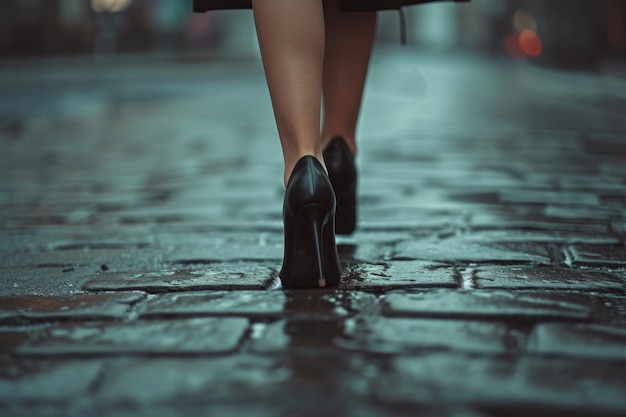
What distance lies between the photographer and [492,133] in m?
6.64

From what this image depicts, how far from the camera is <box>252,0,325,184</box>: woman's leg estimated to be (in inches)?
78.4

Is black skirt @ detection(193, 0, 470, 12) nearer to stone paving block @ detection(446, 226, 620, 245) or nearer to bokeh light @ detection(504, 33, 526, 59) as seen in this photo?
stone paving block @ detection(446, 226, 620, 245)

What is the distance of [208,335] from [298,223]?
413 mm

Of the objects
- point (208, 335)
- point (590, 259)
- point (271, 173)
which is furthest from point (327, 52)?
point (271, 173)

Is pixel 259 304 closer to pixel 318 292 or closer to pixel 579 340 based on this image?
pixel 318 292

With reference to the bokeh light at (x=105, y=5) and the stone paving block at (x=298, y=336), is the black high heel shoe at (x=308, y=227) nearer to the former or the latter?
the stone paving block at (x=298, y=336)

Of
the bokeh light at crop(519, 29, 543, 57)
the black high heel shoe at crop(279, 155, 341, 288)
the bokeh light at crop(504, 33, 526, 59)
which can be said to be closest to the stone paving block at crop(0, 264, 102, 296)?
the black high heel shoe at crop(279, 155, 341, 288)

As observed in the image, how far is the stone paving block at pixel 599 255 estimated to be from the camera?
237 centimetres

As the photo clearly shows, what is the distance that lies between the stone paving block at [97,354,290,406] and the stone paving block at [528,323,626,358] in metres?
0.47

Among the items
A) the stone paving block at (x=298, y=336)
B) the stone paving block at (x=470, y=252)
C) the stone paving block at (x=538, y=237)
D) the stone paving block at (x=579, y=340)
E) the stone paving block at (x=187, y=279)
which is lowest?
the stone paving block at (x=538, y=237)

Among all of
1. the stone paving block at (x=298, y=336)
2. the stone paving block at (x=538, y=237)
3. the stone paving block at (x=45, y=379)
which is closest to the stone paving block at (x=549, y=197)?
the stone paving block at (x=538, y=237)

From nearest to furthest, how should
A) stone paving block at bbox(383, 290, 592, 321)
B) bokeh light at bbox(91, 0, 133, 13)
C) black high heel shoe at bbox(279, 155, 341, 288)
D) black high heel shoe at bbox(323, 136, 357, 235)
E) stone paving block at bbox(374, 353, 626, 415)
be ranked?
stone paving block at bbox(374, 353, 626, 415), stone paving block at bbox(383, 290, 592, 321), black high heel shoe at bbox(279, 155, 341, 288), black high heel shoe at bbox(323, 136, 357, 235), bokeh light at bbox(91, 0, 133, 13)

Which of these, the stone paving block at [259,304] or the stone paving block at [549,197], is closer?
the stone paving block at [259,304]

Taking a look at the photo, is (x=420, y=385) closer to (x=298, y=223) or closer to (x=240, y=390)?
(x=240, y=390)
